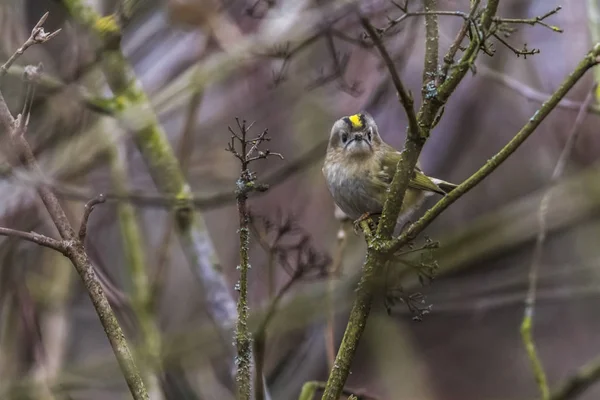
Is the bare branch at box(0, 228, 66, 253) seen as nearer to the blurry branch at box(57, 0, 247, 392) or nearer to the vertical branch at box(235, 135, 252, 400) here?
the vertical branch at box(235, 135, 252, 400)

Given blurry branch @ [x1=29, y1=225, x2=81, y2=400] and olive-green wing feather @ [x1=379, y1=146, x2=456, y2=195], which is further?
blurry branch @ [x1=29, y1=225, x2=81, y2=400]

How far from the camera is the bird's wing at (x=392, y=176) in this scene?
9.17 feet

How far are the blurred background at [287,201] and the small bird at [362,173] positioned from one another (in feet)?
0.46

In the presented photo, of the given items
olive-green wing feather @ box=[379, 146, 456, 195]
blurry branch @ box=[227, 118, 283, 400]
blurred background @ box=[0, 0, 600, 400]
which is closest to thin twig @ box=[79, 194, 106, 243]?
blurry branch @ box=[227, 118, 283, 400]

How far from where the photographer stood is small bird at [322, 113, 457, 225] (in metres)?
2.77

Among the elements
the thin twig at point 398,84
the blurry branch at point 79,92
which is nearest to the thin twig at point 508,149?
the thin twig at point 398,84

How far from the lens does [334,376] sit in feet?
4.75

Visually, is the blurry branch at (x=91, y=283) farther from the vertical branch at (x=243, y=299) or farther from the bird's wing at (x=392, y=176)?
the bird's wing at (x=392, y=176)

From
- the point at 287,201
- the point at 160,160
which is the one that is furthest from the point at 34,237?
the point at 287,201

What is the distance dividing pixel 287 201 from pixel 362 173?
2166mm

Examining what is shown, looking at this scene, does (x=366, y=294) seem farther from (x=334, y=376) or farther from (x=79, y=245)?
(x=79, y=245)

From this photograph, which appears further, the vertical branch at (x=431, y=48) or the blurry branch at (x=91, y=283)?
the vertical branch at (x=431, y=48)

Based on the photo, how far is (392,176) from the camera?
2.80m

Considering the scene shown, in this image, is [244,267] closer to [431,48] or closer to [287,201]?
[431,48]
